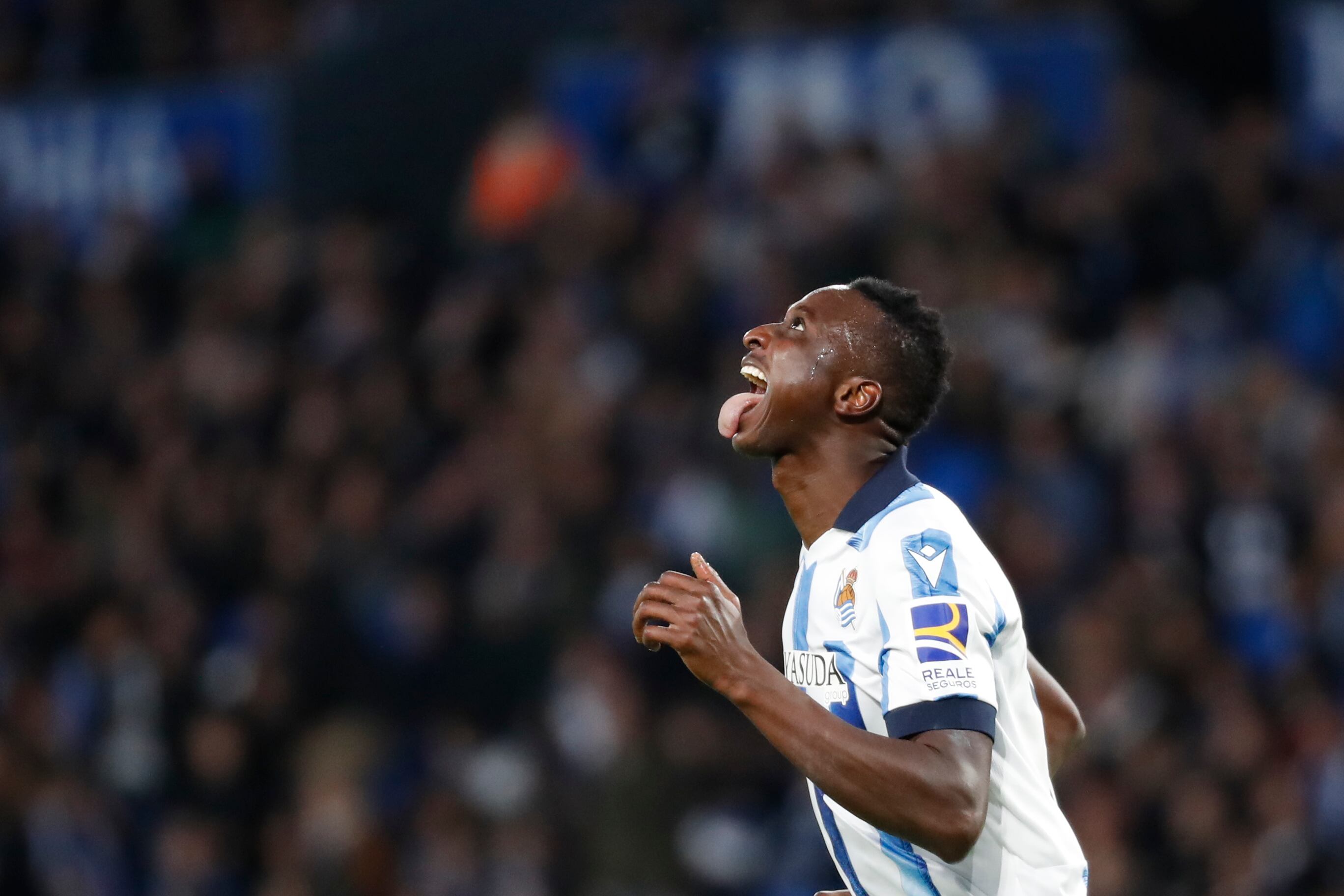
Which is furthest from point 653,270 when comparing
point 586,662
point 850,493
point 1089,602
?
point 850,493

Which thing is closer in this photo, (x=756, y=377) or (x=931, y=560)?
(x=931, y=560)

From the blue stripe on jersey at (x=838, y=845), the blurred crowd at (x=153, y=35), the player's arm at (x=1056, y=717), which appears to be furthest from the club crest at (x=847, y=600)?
the blurred crowd at (x=153, y=35)

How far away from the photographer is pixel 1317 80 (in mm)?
10500

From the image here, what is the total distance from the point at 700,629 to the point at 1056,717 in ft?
3.92

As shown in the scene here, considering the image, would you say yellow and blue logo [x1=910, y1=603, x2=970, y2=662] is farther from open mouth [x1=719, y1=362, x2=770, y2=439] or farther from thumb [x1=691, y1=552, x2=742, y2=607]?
open mouth [x1=719, y1=362, x2=770, y2=439]

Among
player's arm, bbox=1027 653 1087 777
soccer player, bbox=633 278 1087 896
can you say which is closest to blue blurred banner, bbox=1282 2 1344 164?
player's arm, bbox=1027 653 1087 777

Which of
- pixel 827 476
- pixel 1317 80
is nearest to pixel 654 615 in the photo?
pixel 827 476

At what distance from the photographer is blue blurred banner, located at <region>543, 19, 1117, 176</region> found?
35.1 ft

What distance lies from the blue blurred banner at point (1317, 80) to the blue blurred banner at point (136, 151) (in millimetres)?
7269

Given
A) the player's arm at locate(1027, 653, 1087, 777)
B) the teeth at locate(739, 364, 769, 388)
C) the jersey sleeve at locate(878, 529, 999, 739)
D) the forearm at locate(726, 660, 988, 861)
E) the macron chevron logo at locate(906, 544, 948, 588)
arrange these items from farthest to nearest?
1. the player's arm at locate(1027, 653, 1087, 777)
2. the teeth at locate(739, 364, 769, 388)
3. the macron chevron logo at locate(906, 544, 948, 588)
4. the jersey sleeve at locate(878, 529, 999, 739)
5. the forearm at locate(726, 660, 988, 861)

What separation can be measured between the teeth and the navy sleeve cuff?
0.89 meters

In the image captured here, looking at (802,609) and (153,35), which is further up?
(153,35)

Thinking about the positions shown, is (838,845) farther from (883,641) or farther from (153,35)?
(153,35)

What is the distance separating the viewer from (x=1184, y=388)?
29.5ft
